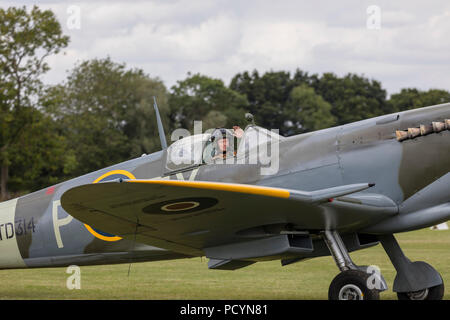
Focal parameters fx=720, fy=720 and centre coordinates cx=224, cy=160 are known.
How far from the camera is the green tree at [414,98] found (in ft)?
186

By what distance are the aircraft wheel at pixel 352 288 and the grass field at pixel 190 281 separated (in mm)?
1413

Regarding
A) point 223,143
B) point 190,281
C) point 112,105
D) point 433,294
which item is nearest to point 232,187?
point 223,143

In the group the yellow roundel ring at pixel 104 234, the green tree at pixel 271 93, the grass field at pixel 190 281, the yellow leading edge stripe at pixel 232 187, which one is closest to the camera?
the yellow leading edge stripe at pixel 232 187

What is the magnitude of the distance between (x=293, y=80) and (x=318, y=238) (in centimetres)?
6774

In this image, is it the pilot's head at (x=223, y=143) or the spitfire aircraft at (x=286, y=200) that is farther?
the pilot's head at (x=223, y=143)

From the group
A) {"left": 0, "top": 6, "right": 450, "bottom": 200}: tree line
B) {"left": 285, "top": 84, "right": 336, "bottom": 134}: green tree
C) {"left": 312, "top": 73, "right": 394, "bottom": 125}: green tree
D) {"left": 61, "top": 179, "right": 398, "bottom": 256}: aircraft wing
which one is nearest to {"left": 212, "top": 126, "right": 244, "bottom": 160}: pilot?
{"left": 61, "top": 179, "right": 398, "bottom": 256}: aircraft wing

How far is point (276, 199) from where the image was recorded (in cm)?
619

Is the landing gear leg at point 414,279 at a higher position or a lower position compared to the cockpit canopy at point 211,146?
lower

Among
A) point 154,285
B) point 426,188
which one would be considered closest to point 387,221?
point 426,188

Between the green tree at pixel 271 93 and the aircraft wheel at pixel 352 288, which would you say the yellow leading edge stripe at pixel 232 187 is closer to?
the aircraft wheel at pixel 352 288

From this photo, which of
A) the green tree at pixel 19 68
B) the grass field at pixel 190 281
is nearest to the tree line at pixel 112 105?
the green tree at pixel 19 68

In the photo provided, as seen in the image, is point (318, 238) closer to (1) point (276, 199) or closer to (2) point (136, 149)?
(1) point (276, 199)

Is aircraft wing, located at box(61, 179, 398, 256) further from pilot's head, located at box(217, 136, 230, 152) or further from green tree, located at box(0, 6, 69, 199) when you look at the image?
green tree, located at box(0, 6, 69, 199)

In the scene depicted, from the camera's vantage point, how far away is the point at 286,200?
6.23m
